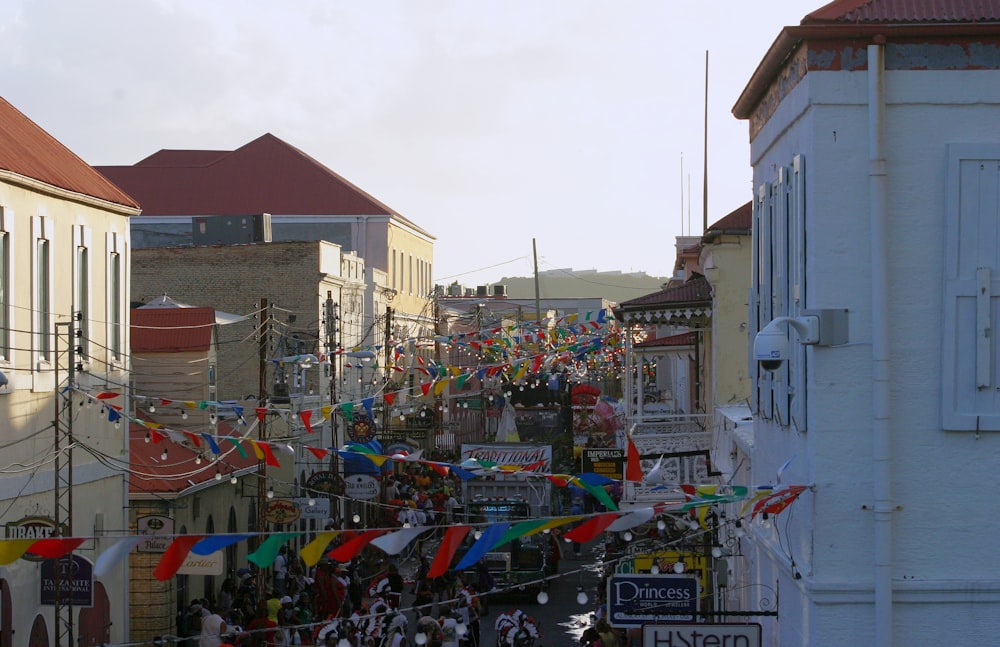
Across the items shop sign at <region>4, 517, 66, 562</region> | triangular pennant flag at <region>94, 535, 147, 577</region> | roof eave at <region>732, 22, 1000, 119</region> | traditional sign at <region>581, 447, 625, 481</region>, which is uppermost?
roof eave at <region>732, 22, 1000, 119</region>

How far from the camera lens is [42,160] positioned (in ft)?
72.8

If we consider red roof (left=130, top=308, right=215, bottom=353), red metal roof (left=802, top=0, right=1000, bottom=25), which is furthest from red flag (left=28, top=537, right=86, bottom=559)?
red roof (left=130, top=308, right=215, bottom=353)

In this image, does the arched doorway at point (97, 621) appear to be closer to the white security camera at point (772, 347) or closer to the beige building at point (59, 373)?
the beige building at point (59, 373)

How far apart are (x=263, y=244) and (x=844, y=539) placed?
3599 cm

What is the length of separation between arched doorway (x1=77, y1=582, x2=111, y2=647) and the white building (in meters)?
15.3

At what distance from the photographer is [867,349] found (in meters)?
9.68

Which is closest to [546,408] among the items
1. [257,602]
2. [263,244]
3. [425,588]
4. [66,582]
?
[263,244]

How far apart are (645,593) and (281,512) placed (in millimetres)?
13227

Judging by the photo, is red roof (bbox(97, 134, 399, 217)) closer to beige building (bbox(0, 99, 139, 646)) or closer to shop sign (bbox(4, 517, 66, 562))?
beige building (bbox(0, 99, 139, 646))

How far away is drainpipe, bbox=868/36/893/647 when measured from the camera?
375 inches

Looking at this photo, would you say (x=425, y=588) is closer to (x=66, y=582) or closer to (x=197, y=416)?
(x=197, y=416)

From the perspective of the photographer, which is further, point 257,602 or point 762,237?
point 257,602

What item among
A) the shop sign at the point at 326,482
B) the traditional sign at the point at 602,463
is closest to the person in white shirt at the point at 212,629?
the shop sign at the point at 326,482

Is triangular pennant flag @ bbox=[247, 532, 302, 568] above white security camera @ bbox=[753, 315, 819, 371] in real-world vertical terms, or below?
below
